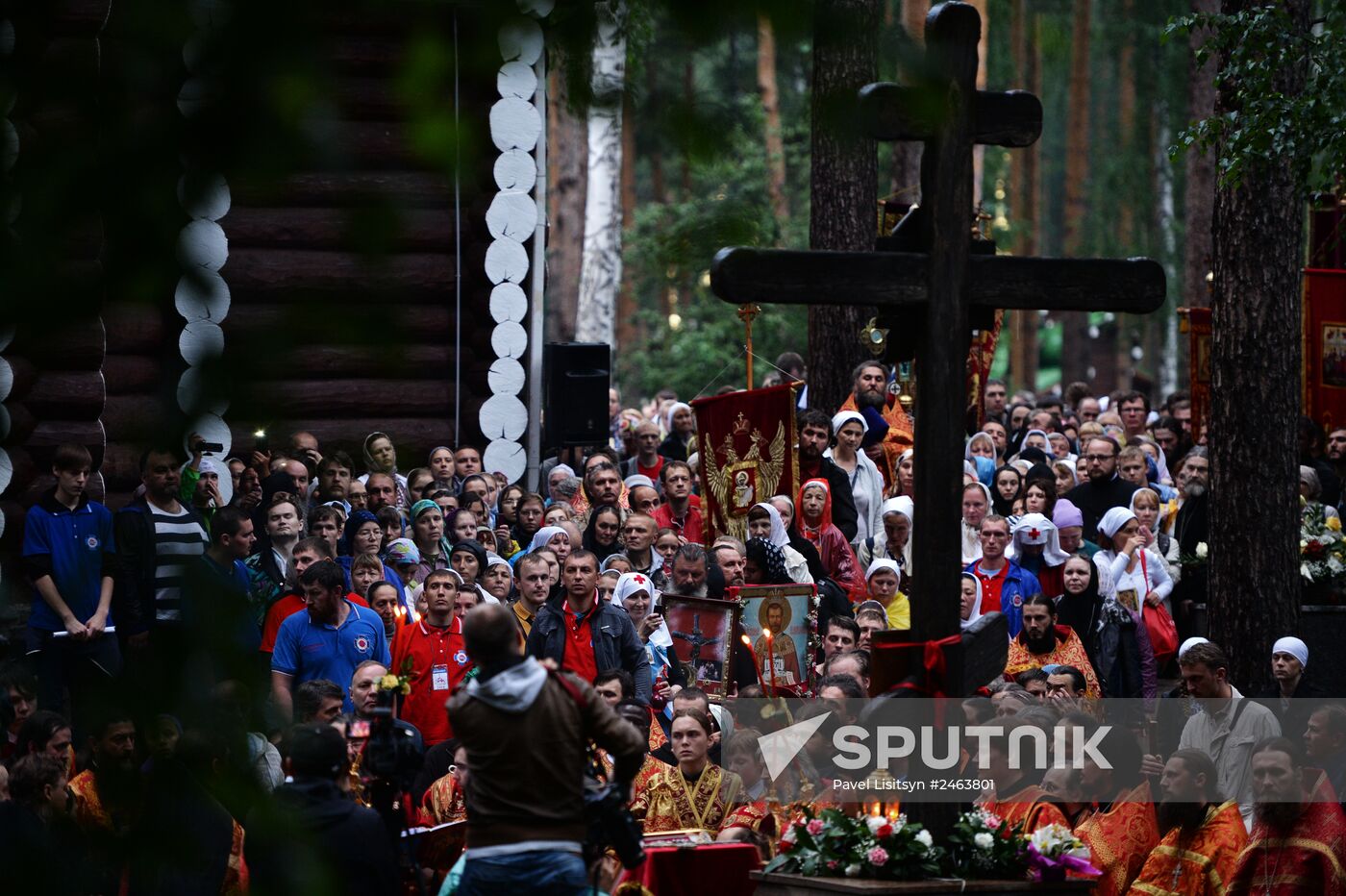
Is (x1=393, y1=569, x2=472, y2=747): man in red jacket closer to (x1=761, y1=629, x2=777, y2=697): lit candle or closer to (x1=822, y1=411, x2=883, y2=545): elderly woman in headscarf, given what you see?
(x1=761, y1=629, x2=777, y2=697): lit candle

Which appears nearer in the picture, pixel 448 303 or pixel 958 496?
pixel 958 496

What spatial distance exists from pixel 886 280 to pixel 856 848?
2029mm

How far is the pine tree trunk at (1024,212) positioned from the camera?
43.3 metres

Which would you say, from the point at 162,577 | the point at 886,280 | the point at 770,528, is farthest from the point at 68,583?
the point at 770,528

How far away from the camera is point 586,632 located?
10.6 m

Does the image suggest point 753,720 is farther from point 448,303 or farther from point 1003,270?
point 448,303

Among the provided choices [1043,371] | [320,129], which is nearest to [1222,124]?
[320,129]

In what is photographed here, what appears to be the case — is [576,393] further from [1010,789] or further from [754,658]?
[1010,789]

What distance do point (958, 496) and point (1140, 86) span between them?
133 feet

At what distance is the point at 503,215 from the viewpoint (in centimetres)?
1628

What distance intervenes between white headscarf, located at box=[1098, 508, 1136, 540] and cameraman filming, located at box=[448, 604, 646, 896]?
7063mm

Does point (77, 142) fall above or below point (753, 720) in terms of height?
above

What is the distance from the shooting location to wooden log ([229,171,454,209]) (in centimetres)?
223

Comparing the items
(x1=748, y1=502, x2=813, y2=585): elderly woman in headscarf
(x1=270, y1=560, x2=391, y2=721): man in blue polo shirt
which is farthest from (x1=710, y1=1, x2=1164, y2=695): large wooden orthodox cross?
(x1=748, y1=502, x2=813, y2=585): elderly woman in headscarf
